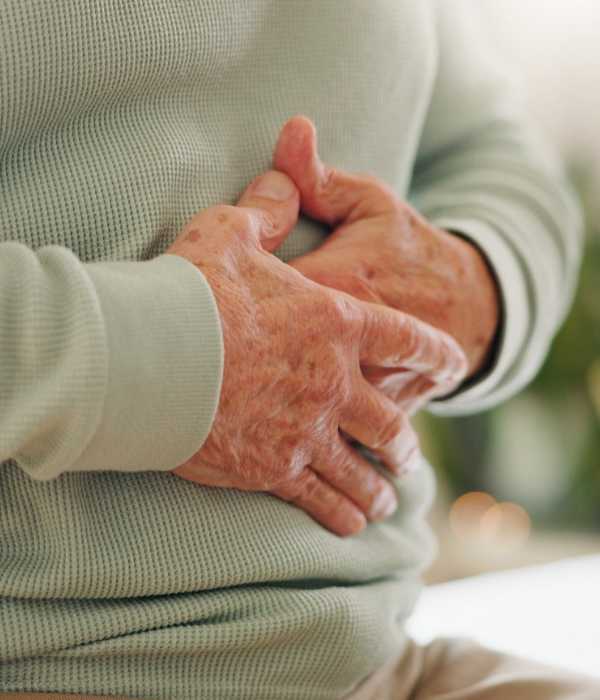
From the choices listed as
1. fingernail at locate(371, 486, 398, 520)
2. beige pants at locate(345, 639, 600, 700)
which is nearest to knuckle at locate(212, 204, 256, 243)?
fingernail at locate(371, 486, 398, 520)

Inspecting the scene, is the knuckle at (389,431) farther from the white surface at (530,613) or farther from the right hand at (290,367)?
the white surface at (530,613)

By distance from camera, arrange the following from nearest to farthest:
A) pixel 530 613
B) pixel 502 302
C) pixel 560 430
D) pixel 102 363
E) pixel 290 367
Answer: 1. pixel 102 363
2. pixel 290 367
3. pixel 502 302
4. pixel 530 613
5. pixel 560 430

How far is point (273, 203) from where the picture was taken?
27.8 inches

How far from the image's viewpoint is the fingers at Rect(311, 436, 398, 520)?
2.31 feet

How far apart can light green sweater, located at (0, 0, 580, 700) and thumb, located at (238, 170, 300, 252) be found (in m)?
0.02

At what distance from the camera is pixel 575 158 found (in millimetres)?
2205

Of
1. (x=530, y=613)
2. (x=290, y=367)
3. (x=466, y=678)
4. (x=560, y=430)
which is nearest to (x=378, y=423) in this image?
(x=290, y=367)

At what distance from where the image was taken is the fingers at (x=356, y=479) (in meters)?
0.71

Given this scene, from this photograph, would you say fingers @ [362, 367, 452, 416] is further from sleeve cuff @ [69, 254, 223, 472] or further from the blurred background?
the blurred background

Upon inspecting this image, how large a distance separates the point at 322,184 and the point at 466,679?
422 millimetres

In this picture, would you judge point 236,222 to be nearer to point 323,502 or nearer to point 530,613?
point 323,502

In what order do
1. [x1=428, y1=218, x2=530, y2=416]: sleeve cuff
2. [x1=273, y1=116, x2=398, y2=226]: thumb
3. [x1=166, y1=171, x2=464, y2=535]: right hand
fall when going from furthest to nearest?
[x1=428, y1=218, x2=530, y2=416]: sleeve cuff
[x1=273, y1=116, x2=398, y2=226]: thumb
[x1=166, y1=171, x2=464, y2=535]: right hand

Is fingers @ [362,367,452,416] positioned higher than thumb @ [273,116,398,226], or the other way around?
thumb @ [273,116,398,226]

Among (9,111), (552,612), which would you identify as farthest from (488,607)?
(9,111)
